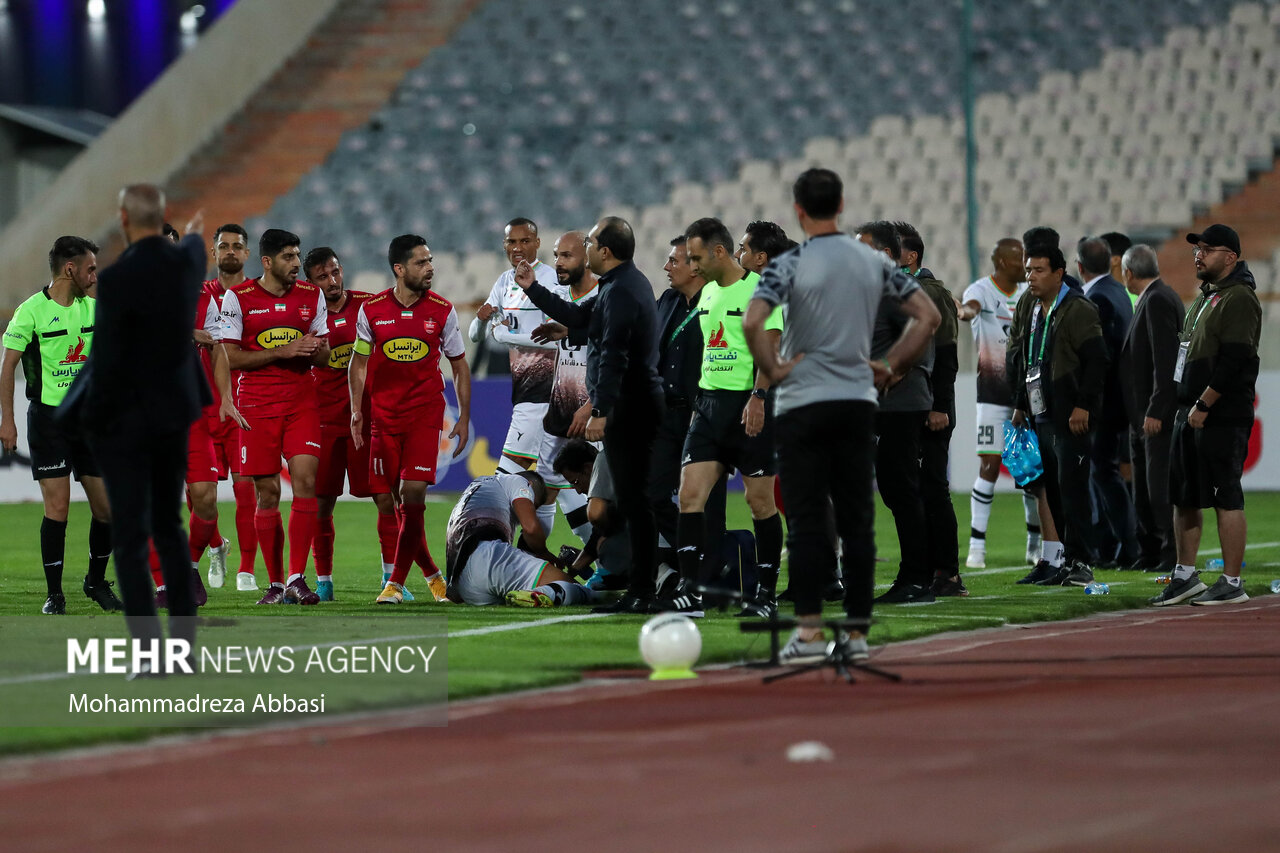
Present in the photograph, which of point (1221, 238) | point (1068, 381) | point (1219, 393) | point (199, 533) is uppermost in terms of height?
point (1221, 238)

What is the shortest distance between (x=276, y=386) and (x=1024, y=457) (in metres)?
4.87

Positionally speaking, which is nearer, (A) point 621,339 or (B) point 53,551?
(A) point 621,339

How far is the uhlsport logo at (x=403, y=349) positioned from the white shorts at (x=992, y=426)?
4.31m

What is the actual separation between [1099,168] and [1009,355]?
1636 centimetres

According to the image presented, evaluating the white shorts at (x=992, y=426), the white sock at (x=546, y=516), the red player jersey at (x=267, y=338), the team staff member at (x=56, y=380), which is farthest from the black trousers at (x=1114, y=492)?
the team staff member at (x=56, y=380)

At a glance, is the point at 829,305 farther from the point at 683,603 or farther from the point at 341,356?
the point at 341,356

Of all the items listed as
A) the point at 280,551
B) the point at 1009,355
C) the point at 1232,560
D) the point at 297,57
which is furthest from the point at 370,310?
the point at 297,57

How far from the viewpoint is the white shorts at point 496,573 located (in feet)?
34.9

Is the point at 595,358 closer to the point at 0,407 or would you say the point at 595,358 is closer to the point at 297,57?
the point at 0,407

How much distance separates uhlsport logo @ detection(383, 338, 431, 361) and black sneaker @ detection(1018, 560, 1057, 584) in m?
4.03

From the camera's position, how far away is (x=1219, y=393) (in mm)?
10102

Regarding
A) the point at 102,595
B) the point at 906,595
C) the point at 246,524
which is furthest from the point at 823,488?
the point at 246,524

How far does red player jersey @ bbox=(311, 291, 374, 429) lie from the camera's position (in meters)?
11.9

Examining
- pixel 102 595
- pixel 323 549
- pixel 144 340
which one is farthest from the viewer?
pixel 323 549
